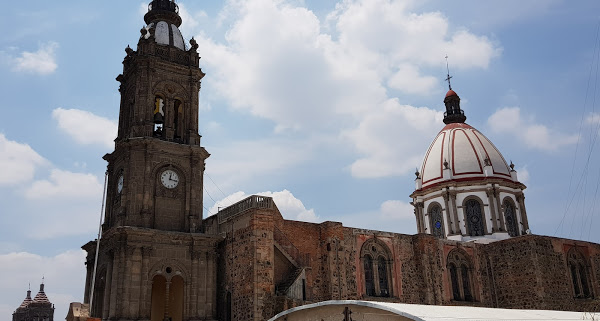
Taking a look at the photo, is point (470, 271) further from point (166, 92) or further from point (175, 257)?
point (166, 92)

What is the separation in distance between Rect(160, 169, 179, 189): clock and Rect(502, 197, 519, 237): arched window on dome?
26788mm

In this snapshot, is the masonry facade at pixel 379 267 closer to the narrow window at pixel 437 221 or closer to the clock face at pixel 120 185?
the clock face at pixel 120 185

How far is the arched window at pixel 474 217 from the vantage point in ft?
143

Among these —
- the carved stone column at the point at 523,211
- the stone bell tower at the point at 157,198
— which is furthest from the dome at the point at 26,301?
the carved stone column at the point at 523,211

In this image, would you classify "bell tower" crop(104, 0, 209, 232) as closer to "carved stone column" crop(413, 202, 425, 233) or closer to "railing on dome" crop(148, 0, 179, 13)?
"railing on dome" crop(148, 0, 179, 13)

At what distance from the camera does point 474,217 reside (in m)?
44.1

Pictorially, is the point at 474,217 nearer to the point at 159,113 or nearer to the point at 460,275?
the point at 460,275

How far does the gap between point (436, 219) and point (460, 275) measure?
34.1ft

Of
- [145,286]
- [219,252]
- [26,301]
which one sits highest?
[26,301]

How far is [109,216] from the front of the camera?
3203 centimetres

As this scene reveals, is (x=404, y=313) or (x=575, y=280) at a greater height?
(x=575, y=280)

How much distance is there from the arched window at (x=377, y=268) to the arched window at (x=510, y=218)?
15.7 m

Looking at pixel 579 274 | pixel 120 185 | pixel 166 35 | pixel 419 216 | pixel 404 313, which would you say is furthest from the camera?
pixel 419 216

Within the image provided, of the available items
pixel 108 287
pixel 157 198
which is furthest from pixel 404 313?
pixel 157 198
